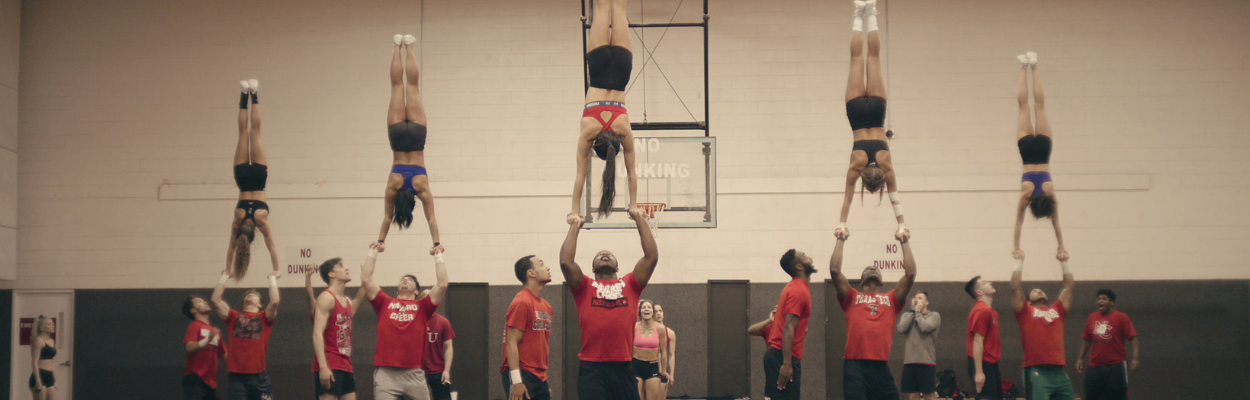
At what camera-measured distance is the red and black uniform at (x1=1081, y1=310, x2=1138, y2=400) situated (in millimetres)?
→ 8273

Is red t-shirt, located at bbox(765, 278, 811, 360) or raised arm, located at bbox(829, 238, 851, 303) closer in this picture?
raised arm, located at bbox(829, 238, 851, 303)

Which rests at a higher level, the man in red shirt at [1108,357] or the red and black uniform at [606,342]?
the red and black uniform at [606,342]

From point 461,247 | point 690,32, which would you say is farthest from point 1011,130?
point 461,247

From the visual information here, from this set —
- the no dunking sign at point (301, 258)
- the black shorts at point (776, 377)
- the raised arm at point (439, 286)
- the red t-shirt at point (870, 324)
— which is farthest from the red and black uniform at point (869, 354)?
the no dunking sign at point (301, 258)

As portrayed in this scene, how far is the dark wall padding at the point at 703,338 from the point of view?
10969 mm

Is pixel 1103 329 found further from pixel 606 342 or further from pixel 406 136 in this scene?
pixel 406 136

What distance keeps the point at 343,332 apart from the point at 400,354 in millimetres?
1116

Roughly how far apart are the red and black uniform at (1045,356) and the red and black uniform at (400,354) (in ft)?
16.1

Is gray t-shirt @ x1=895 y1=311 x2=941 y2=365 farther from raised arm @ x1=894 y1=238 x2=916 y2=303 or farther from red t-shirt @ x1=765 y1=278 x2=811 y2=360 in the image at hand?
raised arm @ x1=894 y1=238 x2=916 y2=303

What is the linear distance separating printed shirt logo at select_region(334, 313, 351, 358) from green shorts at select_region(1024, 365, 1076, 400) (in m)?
5.64

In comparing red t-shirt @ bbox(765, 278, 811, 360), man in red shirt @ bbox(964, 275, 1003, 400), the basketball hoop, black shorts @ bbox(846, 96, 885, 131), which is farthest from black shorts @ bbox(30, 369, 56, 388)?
man in red shirt @ bbox(964, 275, 1003, 400)

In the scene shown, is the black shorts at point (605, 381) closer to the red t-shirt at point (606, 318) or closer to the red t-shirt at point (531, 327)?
the red t-shirt at point (606, 318)

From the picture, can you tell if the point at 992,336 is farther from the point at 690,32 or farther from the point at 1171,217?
the point at 690,32

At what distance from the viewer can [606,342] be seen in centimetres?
508
